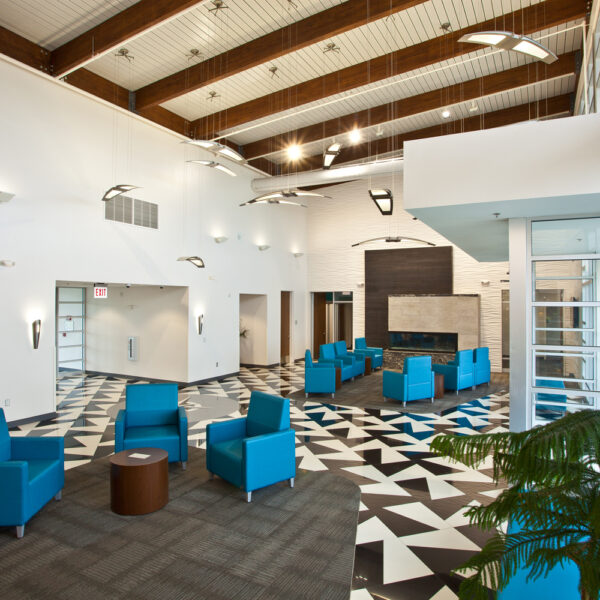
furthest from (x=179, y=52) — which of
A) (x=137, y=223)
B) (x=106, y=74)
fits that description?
(x=137, y=223)

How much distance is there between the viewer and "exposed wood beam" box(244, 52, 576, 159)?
9.09 meters

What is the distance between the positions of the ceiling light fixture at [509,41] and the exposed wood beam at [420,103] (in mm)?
5949

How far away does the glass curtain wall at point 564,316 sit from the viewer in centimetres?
460

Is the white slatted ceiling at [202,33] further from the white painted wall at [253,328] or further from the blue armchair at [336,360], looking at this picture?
the white painted wall at [253,328]

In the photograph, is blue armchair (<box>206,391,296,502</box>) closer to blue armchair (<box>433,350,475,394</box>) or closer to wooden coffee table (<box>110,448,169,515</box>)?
wooden coffee table (<box>110,448,169,515</box>)

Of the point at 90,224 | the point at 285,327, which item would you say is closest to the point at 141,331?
the point at 90,224

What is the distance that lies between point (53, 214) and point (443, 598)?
28.1 feet

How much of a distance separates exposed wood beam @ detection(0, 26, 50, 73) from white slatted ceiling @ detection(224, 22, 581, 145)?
3.63 m

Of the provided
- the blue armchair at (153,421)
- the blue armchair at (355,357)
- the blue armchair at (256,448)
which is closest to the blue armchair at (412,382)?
the blue armchair at (355,357)

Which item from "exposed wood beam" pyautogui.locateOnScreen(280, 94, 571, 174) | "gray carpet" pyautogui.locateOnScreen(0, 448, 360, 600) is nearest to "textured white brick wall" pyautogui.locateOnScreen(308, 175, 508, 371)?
"exposed wood beam" pyautogui.locateOnScreen(280, 94, 571, 174)

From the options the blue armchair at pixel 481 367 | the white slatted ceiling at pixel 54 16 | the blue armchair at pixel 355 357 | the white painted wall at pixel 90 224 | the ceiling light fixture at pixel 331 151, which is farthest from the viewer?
the blue armchair at pixel 355 357

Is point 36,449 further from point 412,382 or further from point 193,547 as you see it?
point 412,382

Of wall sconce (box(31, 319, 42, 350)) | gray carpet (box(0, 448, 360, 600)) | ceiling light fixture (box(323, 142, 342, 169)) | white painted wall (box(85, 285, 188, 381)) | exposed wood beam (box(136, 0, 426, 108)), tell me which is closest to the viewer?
gray carpet (box(0, 448, 360, 600))

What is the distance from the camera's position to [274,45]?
25.3 ft
